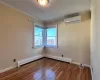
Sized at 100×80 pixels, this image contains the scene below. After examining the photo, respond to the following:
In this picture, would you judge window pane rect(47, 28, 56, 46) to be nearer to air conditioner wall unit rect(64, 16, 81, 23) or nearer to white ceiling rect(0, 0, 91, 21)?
air conditioner wall unit rect(64, 16, 81, 23)

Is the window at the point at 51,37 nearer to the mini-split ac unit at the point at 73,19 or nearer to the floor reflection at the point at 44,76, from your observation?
the mini-split ac unit at the point at 73,19

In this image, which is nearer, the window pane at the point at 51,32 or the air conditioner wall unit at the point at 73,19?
the air conditioner wall unit at the point at 73,19

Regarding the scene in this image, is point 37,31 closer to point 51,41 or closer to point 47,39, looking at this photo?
point 47,39

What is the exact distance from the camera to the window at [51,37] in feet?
15.8

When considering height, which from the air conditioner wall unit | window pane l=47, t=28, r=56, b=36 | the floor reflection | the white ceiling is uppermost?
the white ceiling

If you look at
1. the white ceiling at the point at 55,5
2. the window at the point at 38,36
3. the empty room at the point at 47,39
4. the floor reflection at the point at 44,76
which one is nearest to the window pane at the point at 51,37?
the empty room at the point at 47,39

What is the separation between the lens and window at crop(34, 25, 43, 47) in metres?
4.67

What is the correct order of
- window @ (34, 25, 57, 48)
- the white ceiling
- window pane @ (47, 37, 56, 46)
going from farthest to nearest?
window pane @ (47, 37, 56, 46)
window @ (34, 25, 57, 48)
the white ceiling

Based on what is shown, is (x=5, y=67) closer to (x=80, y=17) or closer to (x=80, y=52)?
(x=80, y=52)

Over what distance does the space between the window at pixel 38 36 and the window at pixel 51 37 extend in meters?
0.43

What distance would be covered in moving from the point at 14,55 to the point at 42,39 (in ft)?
7.33

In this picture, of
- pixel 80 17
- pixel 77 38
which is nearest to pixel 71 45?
pixel 77 38

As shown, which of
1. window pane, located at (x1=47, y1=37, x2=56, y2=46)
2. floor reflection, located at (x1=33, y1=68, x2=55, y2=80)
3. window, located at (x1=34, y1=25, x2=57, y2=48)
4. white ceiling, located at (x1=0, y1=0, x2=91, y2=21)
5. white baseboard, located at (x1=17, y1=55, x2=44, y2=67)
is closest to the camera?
floor reflection, located at (x1=33, y1=68, x2=55, y2=80)

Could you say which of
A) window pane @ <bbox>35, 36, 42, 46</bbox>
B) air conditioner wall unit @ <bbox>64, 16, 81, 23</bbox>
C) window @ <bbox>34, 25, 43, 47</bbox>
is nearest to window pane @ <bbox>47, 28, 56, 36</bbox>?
window @ <bbox>34, 25, 43, 47</bbox>
